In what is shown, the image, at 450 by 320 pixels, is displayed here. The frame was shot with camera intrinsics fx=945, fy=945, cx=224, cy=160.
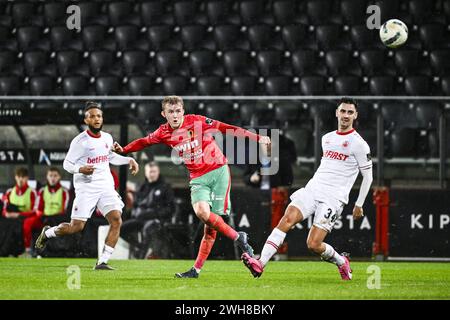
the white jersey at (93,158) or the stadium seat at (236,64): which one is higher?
the stadium seat at (236,64)

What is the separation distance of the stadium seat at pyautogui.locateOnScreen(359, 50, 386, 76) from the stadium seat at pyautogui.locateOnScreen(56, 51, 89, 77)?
5.58 m

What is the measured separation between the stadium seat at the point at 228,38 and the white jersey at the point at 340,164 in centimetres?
941

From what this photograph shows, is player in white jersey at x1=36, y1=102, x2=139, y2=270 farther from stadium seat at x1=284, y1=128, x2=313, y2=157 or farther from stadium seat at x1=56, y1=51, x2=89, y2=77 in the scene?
stadium seat at x1=56, y1=51, x2=89, y2=77

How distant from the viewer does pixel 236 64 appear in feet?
61.8

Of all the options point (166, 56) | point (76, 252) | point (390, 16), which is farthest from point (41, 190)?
point (390, 16)

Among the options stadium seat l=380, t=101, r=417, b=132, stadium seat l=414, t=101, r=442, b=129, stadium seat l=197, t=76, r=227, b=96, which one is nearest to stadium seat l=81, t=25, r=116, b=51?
stadium seat l=197, t=76, r=227, b=96

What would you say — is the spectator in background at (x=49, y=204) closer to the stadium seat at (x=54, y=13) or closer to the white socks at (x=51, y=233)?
the white socks at (x=51, y=233)

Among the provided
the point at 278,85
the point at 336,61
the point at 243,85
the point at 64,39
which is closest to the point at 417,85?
the point at 336,61

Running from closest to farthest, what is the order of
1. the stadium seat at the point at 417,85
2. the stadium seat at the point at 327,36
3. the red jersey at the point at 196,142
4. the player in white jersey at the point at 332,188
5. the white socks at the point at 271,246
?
1. the white socks at the point at 271,246
2. the player in white jersey at the point at 332,188
3. the red jersey at the point at 196,142
4. the stadium seat at the point at 417,85
5. the stadium seat at the point at 327,36

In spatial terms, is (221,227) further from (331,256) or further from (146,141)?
(146,141)

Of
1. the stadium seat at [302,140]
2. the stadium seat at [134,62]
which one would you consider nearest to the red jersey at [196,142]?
the stadium seat at [302,140]

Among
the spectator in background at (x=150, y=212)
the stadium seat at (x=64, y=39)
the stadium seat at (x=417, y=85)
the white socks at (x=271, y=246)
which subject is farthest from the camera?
the stadium seat at (x=64, y=39)

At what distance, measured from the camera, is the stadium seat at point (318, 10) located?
19.4 m

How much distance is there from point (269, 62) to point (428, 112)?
5104 mm
